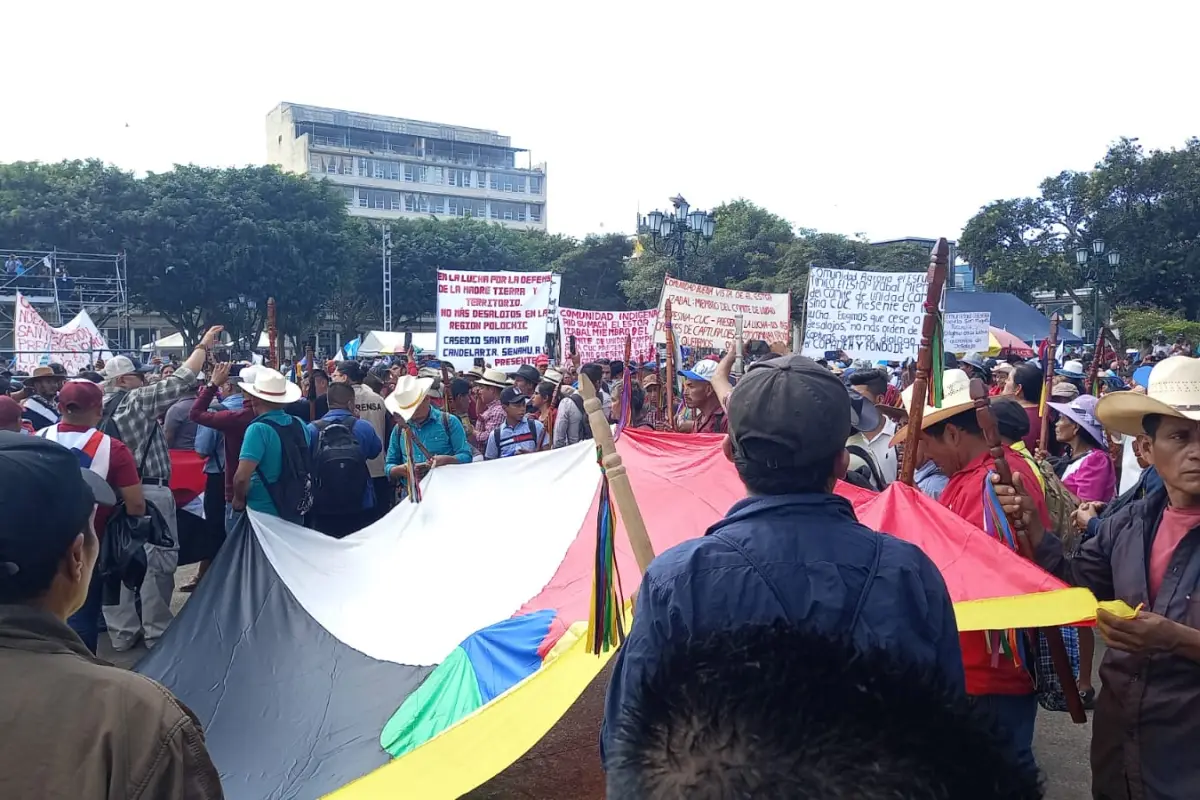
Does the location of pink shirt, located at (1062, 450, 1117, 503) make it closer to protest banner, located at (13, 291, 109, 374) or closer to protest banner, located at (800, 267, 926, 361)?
protest banner, located at (800, 267, 926, 361)

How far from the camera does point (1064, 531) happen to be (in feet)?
10.5

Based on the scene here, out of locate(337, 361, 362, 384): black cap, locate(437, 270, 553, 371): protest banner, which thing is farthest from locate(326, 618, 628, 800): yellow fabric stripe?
locate(437, 270, 553, 371): protest banner

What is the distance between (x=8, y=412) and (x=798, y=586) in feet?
15.8

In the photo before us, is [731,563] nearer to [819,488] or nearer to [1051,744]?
[819,488]

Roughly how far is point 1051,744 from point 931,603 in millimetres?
3897

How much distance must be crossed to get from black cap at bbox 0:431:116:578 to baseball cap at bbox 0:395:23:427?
12.7 ft

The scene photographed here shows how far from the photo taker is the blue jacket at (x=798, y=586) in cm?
149

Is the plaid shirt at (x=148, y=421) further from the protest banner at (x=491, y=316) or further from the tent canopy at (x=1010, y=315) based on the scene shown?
the tent canopy at (x=1010, y=315)

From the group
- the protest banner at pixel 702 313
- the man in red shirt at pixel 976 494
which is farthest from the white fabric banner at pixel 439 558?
the protest banner at pixel 702 313

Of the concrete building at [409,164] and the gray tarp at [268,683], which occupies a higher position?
the concrete building at [409,164]

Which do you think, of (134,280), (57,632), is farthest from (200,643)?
(134,280)

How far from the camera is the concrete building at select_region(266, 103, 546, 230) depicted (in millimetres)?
77625

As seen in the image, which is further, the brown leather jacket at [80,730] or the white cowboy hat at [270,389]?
the white cowboy hat at [270,389]

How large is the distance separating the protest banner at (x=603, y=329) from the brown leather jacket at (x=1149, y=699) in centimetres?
1058
